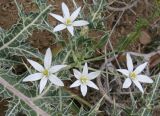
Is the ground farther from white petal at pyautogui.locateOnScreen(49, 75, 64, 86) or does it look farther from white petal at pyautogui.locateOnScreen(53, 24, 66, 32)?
white petal at pyautogui.locateOnScreen(49, 75, 64, 86)

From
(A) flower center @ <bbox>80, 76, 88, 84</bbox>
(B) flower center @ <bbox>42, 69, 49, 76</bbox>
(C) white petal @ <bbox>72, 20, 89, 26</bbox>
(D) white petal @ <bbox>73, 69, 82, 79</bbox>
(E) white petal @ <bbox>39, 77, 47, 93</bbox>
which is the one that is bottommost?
(A) flower center @ <bbox>80, 76, 88, 84</bbox>

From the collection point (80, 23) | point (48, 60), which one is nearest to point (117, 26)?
point (80, 23)

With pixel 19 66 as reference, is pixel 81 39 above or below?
above

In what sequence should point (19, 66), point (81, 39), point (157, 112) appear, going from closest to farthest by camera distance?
1. point (81, 39)
2. point (19, 66)
3. point (157, 112)

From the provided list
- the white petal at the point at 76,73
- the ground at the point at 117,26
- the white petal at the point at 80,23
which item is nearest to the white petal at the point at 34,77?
the white petal at the point at 76,73

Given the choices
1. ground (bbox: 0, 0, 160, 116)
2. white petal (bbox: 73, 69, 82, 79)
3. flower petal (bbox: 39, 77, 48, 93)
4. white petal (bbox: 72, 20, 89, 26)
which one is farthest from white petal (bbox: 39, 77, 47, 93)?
ground (bbox: 0, 0, 160, 116)

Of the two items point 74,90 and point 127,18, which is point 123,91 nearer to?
point 74,90

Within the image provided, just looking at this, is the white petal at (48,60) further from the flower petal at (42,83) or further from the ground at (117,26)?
the ground at (117,26)

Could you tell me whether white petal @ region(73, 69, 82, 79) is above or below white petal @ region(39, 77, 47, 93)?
below

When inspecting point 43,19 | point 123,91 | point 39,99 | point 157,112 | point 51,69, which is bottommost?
point 157,112

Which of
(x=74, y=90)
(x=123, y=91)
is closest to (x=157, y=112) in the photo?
(x=123, y=91)

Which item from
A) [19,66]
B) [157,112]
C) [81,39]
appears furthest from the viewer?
[157,112]
